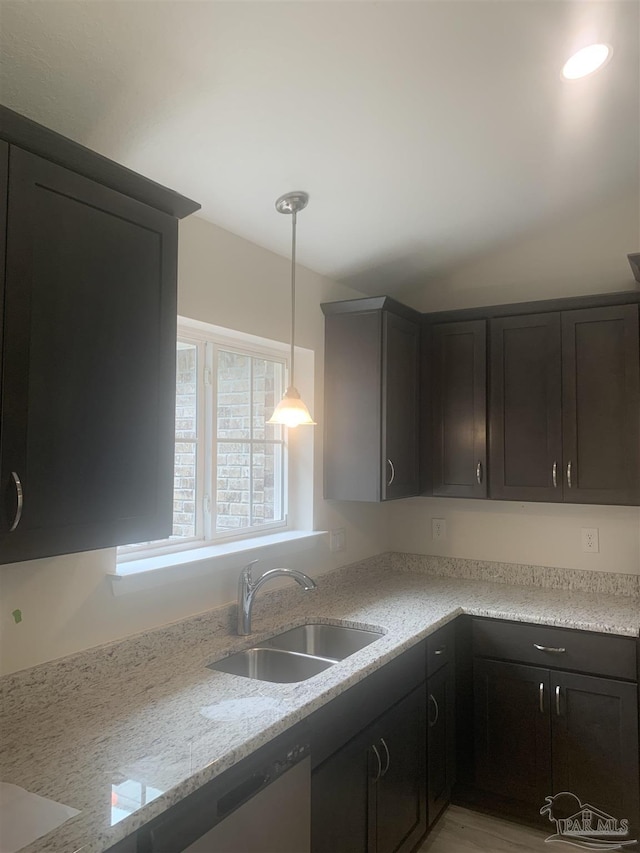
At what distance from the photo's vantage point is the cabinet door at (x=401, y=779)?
192 cm

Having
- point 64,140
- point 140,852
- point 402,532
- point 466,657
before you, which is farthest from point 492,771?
point 64,140

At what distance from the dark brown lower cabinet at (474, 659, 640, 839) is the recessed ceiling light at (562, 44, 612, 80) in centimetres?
213

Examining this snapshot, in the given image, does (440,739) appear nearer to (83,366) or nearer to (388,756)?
(388,756)

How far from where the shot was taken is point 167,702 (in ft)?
5.03

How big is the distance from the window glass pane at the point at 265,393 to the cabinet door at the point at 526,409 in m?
1.02

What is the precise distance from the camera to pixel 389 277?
10.3 ft

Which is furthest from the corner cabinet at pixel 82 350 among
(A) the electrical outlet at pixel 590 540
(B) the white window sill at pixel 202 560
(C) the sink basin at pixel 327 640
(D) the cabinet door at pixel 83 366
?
(A) the electrical outlet at pixel 590 540

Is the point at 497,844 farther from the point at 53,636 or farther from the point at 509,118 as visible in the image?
the point at 509,118

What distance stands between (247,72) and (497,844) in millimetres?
2829

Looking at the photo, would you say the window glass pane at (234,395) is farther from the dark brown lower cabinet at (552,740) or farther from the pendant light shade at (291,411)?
the dark brown lower cabinet at (552,740)

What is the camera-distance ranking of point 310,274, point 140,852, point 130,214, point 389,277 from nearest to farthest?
1. point 140,852
2. point 130,214
3. point 310,274
4. point 389,277

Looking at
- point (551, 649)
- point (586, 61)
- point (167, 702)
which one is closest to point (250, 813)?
point (167, 702)

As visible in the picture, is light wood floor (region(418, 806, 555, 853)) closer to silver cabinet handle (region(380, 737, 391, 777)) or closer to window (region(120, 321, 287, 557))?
silver cabinet handle (region(380, 737, 391, 777))

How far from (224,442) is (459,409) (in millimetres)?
1205
